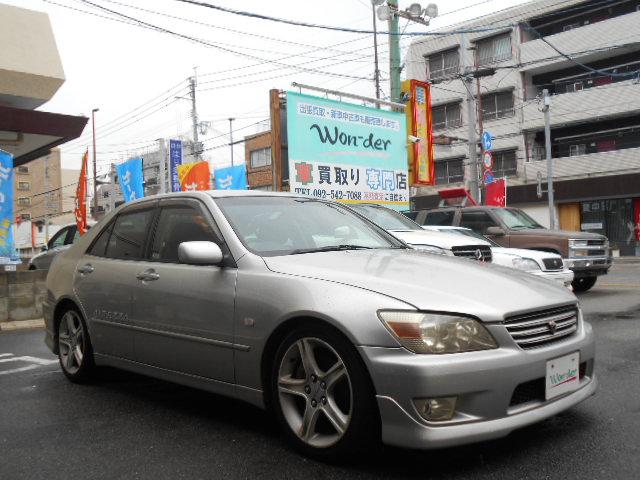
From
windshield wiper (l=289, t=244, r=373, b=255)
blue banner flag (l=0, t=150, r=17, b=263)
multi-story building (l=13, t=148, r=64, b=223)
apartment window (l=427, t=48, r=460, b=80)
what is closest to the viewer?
windshield wiper (l=289, t=244, r=373, b=255)

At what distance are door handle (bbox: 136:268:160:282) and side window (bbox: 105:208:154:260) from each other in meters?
0.24

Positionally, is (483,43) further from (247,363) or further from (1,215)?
(247,363)

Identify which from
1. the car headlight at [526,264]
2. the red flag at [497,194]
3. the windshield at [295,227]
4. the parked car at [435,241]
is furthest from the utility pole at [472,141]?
the windshield at [295,227]

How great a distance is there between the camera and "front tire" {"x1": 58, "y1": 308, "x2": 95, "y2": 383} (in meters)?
4.78

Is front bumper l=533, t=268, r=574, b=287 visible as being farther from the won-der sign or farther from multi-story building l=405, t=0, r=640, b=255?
multi-story building l=405, t=0, r=640, b=255

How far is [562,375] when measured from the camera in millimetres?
3027

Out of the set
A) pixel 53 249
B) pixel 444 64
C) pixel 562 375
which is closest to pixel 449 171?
pixel 444 64

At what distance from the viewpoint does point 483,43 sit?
35.0m

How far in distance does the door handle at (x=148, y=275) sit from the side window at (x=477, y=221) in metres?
8.31

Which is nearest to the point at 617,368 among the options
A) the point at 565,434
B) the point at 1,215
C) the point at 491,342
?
the point at 565,434

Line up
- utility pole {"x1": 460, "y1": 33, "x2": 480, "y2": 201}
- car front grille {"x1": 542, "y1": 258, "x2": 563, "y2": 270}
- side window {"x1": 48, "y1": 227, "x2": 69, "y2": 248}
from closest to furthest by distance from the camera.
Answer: car front grille {"x1": 542, "y1": 258, "x2": 563, "y2": 270} < side window {"x1": 48, "y1": 227, "x2": 69, "y2": 248} < utility pole {"x1": 460, "y1": 33, "x2": 480, "y2": 201}

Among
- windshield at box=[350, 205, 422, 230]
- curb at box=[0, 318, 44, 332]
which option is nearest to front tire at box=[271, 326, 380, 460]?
windshield at box=[350, 205, 422, 230]

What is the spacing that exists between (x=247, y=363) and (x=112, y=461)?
0.86m

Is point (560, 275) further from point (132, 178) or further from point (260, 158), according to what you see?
point (260, 158)
